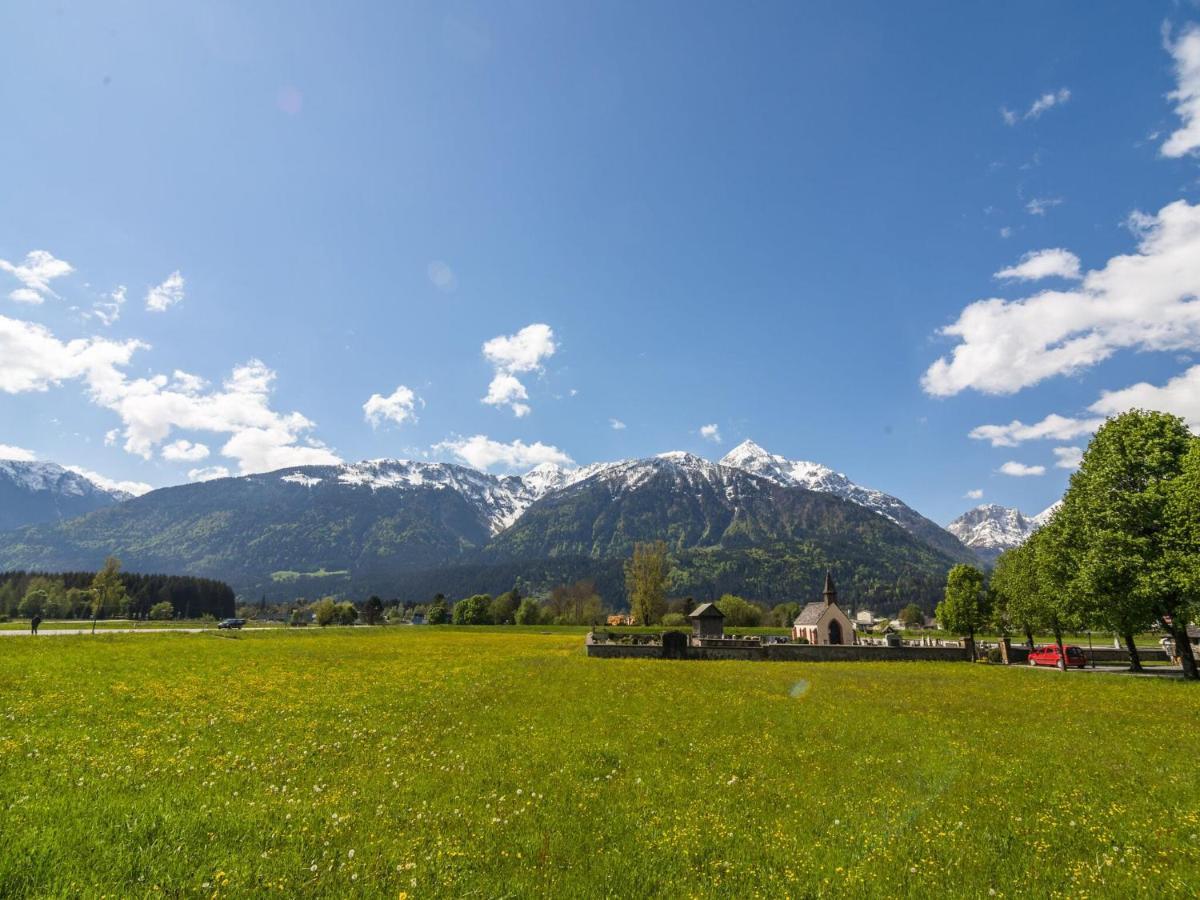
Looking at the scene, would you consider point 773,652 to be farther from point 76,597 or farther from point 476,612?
point 76,597

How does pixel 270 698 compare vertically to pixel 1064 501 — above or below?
below

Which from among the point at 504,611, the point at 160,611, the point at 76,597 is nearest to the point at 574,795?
the point at 504,611

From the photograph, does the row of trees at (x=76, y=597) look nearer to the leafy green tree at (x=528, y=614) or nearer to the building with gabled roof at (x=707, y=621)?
the leafy green tree at (x=528, y=614)

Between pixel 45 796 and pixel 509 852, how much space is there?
9.46 m

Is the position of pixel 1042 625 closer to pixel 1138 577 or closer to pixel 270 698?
pixel 1138 577

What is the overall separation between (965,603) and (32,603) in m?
224

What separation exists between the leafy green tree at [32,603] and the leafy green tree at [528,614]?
428ft

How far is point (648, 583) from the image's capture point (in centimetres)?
12306

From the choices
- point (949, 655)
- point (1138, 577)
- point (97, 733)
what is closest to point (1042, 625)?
point (949, 655)

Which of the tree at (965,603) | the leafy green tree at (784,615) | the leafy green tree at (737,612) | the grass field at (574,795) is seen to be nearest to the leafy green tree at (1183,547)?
the grass field at (574,795)

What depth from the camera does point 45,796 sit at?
11188mm

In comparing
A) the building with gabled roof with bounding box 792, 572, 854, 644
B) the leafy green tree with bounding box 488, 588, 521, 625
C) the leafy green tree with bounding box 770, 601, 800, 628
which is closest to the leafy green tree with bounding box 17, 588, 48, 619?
the leafy green tree with bounding box 488, 588, 521, 625

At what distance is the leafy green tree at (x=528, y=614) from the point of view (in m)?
163

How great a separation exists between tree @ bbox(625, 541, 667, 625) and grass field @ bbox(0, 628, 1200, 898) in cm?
9708
